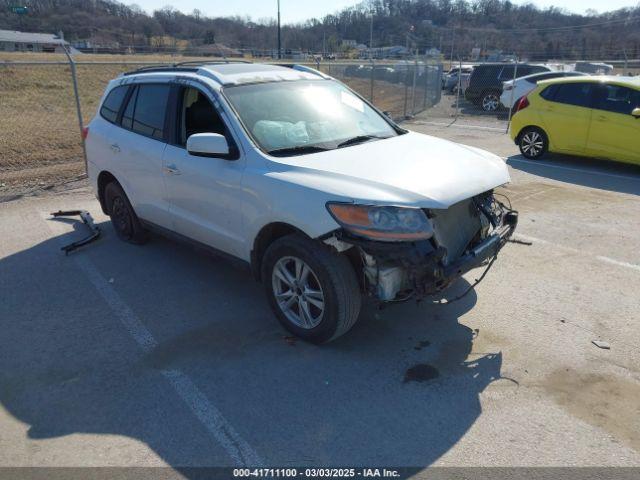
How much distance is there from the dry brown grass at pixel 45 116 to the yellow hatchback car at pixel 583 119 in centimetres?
756

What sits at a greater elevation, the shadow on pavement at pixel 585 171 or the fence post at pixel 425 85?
the fence post at pixel 425 85

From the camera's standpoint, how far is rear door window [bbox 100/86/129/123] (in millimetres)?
5547

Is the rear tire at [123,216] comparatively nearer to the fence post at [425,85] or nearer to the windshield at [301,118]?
the windshield at [301,118]

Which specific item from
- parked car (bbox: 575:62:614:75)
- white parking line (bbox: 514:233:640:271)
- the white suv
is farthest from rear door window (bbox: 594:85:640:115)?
parked car (bbox: 575:62:614:75)

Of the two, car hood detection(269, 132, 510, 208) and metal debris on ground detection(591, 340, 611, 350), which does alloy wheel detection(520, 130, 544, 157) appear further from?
metal debris on ground detection(591, 340, 611, 350)

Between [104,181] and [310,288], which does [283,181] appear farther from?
[104,181]

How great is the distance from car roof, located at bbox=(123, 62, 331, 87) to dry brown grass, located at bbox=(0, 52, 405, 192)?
15.2 ft

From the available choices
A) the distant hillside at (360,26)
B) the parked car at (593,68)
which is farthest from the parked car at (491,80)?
the distant hillside at (360,26)

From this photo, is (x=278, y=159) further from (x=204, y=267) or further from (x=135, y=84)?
(x=135, y=84)

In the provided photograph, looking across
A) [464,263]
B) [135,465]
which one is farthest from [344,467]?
[464,263]

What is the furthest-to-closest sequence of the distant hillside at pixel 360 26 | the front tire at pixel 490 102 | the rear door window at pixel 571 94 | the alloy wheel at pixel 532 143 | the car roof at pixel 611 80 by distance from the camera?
the distant hillside at pixel 360 26 < the front tire at pixel 490 102 < the alloy wheel at pixel 532 143 < the rear door window at pixel 571 94 < the car roof at pixel 611 80

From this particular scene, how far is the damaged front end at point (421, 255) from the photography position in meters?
3.17

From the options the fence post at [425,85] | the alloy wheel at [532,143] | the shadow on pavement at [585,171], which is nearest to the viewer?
the shadow on pavement at [585,171]

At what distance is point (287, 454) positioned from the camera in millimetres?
2764
